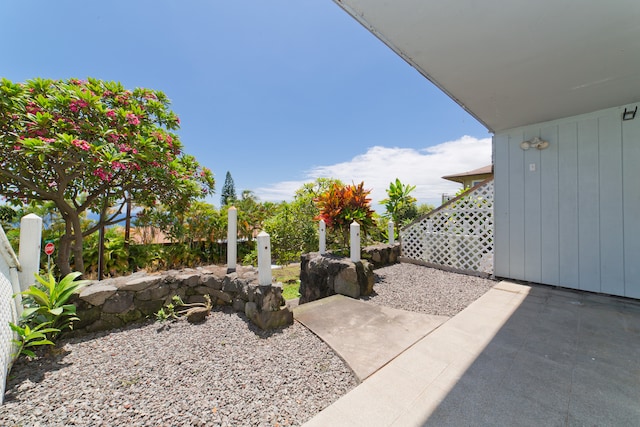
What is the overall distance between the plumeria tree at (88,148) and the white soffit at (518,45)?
4.28 metres

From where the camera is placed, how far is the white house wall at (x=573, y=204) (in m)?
3.76

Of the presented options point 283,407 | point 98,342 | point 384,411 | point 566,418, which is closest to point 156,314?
point 98,342

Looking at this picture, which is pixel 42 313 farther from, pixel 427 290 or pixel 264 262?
pixel 427 290

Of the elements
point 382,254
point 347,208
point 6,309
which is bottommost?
point 382,254

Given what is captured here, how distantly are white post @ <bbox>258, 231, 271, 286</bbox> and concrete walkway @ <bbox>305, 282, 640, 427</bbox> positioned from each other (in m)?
1.58

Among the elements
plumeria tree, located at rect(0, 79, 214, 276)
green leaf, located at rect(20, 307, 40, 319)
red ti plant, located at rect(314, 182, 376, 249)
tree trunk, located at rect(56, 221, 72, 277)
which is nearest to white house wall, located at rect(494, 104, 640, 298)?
red ti plant, located at rect(314, 182, 376, 249)

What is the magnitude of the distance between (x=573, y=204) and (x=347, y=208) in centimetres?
407

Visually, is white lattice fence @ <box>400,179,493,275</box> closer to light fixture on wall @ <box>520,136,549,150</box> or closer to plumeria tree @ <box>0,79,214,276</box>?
light fixture on wall @ <box>520,136,549,150</box>

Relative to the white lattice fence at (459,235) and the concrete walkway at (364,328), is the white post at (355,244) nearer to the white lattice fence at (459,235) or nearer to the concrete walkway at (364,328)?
the concrete walkway at (364,328)

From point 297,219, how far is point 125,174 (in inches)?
173

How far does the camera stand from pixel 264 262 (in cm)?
299

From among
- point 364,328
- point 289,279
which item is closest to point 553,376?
point 364,328

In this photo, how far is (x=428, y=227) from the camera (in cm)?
612

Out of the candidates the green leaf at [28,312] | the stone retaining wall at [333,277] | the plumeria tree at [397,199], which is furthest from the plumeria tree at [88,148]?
the plumeria tree at [397,199]
